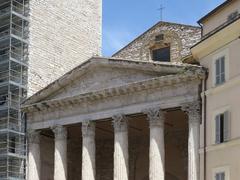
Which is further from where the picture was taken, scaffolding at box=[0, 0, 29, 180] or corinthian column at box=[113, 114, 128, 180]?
scaffolding at box=[0, 0, 29, 180]

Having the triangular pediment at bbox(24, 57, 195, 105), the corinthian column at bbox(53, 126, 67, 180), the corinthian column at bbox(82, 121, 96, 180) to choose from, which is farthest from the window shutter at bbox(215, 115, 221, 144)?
the corinthian column at bbox(53, 126, 67, 180)

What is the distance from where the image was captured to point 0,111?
31.8 meters

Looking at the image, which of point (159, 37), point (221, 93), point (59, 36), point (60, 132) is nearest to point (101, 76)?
point (60, 132)

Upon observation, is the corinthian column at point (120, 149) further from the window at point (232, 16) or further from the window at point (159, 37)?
the window at point (232, 16)

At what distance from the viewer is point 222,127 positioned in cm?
2375

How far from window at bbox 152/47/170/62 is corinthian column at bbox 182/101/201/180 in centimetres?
536

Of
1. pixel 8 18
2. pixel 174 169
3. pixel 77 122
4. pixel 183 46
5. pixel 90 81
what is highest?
pixel 8 18

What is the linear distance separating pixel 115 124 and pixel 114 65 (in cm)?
273

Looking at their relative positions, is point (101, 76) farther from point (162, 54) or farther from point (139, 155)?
point (139, 155)

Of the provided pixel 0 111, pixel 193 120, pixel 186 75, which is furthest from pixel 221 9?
pixel 0 111

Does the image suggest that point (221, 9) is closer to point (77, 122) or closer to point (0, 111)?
point (77, 122)

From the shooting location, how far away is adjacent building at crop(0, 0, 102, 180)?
102ft

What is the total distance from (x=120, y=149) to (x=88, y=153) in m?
1.94

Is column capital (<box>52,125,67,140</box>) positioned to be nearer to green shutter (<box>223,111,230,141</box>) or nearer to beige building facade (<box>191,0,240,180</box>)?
beige building facade (<box>191,0,240,180</box>)
